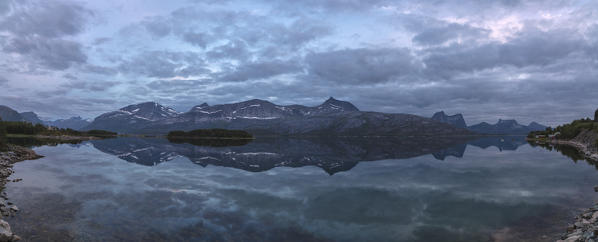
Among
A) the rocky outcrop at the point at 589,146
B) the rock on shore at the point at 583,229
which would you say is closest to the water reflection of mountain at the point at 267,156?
the rocky outcrop at the point at 589,146

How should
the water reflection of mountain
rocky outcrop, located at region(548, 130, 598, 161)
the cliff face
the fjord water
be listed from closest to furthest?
1. the fjord water
2. the water reflection of mountain
3. rocky outcrop, located at region(548, 130, 598, 161)
4. the cliff face

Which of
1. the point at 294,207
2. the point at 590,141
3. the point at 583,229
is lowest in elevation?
the point at 294,207

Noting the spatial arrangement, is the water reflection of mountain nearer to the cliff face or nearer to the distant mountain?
the distant mountain

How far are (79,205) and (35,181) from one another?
1708cm

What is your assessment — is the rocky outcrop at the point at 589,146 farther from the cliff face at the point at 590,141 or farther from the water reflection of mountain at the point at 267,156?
the water reflection of mountain at the point at 267,156

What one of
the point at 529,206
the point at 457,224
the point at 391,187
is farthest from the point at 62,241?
the point at 529,206

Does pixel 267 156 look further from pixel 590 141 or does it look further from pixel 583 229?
pixel 590 141

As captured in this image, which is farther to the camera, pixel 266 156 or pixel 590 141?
pixel 590 141

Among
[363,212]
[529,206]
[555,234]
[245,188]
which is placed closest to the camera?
[555,234]

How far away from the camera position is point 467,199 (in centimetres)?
2945

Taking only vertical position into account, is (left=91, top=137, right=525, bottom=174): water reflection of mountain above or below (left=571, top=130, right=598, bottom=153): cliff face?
below

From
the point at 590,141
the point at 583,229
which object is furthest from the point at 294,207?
the point at 590,141

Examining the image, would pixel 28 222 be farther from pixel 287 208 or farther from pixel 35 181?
pixel 35 181

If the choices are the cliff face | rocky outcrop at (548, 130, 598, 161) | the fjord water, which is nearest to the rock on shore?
the fjord water
